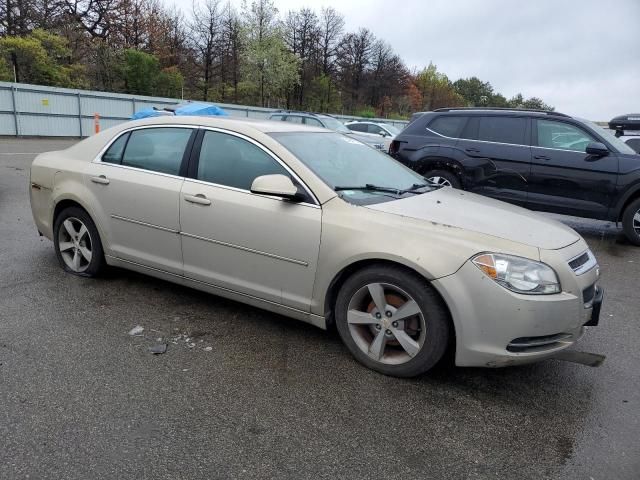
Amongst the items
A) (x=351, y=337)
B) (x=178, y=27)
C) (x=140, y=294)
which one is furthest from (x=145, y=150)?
(x=178, y=27)

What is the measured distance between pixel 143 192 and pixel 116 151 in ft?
2.11

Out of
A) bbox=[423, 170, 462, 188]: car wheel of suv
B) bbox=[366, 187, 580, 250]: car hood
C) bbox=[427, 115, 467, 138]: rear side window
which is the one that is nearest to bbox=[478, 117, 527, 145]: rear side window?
bbox=[427, 115, 467, 138]: rear side window

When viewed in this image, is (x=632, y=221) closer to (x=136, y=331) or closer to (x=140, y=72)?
(x=136, y=331)

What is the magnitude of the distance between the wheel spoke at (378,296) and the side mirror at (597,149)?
18.1 feet

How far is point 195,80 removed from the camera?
44062mm

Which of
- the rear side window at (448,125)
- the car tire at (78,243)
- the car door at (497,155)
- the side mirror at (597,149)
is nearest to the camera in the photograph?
the car tire at (78,243)

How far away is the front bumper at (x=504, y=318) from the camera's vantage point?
2.86 meters

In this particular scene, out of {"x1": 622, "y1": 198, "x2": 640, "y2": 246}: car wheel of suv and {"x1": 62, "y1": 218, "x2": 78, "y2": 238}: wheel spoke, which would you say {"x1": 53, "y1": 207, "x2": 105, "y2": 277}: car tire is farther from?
{"x1": 622, "y1": 198, "x2": 640, "y2": 246}: car wheel of suv

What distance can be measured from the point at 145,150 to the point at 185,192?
28.2 inches

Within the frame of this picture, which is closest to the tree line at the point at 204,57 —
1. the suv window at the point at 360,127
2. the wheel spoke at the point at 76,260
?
the suv window at the point at 360,127

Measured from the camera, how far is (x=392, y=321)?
3.15 m

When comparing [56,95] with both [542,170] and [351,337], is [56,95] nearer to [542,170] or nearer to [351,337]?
[542,170]

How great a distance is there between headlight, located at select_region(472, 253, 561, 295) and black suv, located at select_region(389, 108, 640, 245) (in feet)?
16.9

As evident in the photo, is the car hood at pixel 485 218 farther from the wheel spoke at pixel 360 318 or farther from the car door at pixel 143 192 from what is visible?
the car door at pixel 143 192
